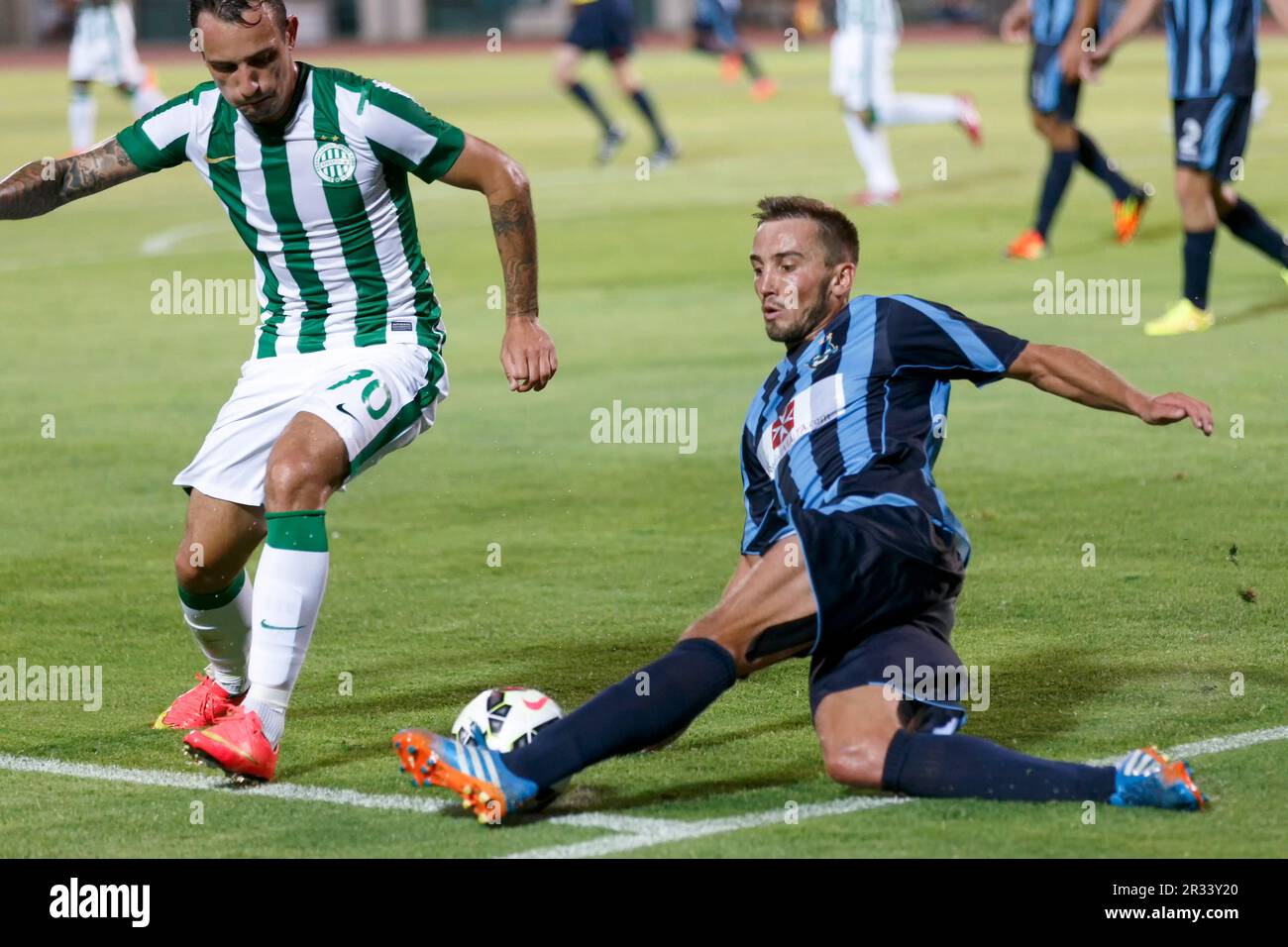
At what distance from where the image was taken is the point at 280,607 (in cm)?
539

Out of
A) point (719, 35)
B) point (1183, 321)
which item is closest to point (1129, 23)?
point (1183, 321)

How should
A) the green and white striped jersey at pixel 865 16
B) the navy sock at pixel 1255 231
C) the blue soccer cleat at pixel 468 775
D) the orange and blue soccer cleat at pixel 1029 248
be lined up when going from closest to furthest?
1. the blue soccer cleat at pixel 468 775
2. the navy sock at pixel 1255 231
3. the orange and blue soccer cleat at pixel 1029 248
4. the green and white striped jersey at pixel 865 16

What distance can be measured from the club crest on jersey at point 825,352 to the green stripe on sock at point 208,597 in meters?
1.76

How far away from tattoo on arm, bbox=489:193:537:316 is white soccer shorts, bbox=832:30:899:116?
1213 cm

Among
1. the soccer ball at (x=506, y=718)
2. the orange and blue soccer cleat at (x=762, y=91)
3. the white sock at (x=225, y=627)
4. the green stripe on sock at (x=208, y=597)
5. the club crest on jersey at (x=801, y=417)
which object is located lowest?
the soccer ball at (x=506, y=718)

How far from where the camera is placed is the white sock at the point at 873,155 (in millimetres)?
17922

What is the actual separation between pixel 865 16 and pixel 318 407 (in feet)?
42.8

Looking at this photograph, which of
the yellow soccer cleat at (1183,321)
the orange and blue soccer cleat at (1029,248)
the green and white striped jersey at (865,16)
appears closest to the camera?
the yellow soccer cleat at (1183,321)

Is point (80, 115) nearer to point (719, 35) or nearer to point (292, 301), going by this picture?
point (719, 35)

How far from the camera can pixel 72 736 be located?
5.97 metres

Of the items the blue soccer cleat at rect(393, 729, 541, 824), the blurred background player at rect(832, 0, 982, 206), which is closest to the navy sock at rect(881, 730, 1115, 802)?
the blue soccer cleat at rect(393, 729, 541, 824)

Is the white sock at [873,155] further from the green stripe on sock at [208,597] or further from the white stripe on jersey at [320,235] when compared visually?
the green stripe on sock at [208,597]

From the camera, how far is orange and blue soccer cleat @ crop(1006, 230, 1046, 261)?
15.4 meters

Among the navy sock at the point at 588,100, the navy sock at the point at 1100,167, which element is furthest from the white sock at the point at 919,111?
the navy sock at the point at 588,100
